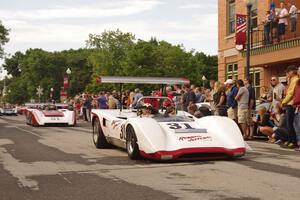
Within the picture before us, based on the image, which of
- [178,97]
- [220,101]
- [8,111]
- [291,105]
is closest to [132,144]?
[291,105]

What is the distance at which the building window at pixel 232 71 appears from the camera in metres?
26.1

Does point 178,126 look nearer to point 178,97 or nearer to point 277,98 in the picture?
point 277,98

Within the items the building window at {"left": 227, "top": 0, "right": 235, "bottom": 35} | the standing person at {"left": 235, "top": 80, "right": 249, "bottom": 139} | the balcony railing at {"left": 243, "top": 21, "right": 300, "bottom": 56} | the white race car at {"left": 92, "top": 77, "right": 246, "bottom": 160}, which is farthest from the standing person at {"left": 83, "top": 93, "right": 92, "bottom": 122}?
the white race car at {"left": 92, "top": 77, "right": 246, "bottom": 160}

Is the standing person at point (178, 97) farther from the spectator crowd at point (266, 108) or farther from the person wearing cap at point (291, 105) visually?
the person wearing cap at point (291, 105)

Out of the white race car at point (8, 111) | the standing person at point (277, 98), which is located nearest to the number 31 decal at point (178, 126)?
the standing person at point (277, 98)

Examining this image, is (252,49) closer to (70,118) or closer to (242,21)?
(242,21)

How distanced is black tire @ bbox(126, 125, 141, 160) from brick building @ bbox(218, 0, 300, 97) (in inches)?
453

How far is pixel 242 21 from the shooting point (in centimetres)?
2133

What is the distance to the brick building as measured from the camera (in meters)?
20.0

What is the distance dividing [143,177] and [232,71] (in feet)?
65.8

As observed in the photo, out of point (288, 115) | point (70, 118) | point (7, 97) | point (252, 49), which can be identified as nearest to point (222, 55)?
point (252, 49)

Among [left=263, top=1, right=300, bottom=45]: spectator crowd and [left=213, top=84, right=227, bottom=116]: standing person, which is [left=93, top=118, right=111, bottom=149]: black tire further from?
[left=263, top=1, right=300, bottom=45]: spectator crowd

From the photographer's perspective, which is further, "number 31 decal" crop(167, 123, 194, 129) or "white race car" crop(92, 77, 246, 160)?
"number 31 decal" crop(167, 123, 194, 129)

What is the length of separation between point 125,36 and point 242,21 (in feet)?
199
